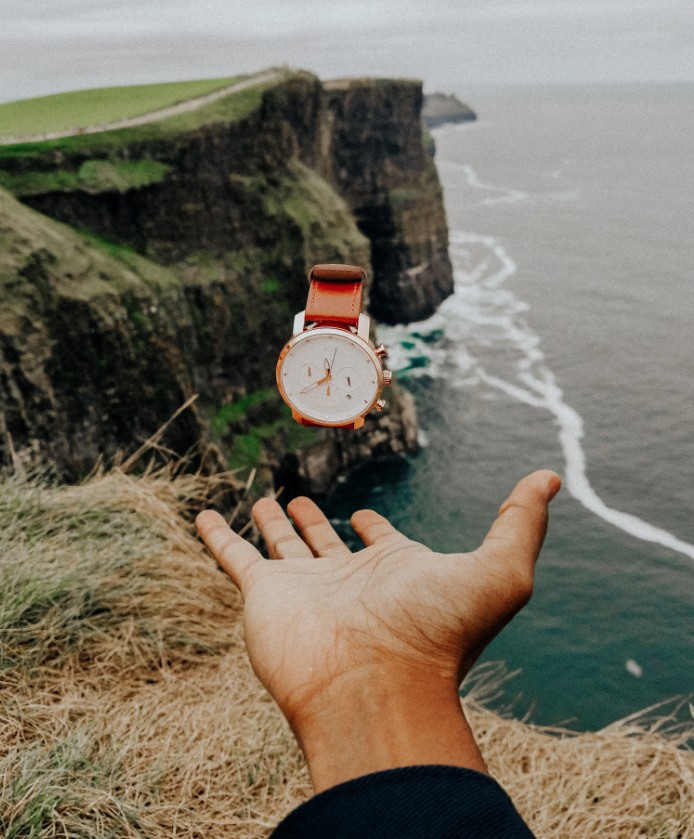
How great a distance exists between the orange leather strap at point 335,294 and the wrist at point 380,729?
69.4 inches

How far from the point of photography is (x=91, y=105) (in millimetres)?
42125

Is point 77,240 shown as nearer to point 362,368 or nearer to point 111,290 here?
point 111,290

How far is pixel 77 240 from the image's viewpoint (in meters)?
30.0

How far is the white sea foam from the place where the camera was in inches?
1576

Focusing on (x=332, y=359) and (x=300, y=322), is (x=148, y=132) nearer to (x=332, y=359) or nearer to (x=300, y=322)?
(x=300, y=322)

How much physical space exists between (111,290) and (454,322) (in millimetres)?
47589

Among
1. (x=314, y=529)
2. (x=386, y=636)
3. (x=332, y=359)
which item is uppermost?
(x=332, y=359)

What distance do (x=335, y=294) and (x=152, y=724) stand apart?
172 inches

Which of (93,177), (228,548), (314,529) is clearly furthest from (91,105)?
(228,548)

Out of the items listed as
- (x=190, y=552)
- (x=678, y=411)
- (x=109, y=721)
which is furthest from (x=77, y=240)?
(x=678, y=411)

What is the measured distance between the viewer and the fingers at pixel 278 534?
4.05 metres

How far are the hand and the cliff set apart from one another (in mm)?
20519

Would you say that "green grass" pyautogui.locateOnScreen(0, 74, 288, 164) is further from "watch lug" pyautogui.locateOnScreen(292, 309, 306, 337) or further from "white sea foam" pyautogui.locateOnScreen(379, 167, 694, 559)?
"watch lug" pyautogui.locateOnScreen(292, 309, 306, 337)

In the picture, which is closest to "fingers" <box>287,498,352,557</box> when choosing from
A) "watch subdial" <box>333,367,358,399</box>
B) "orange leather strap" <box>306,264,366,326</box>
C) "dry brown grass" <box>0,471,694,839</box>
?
"watch subdial" <box>333,367,358,399</box>
